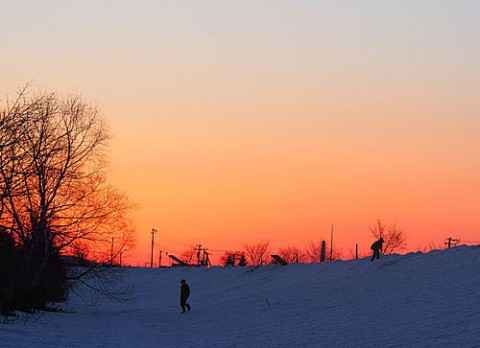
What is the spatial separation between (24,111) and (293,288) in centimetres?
2121

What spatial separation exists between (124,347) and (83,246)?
61.6ft

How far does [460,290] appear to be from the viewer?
27938 millimetres

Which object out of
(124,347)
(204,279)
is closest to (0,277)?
(124,347)

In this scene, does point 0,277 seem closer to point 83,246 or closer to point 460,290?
point 83,246

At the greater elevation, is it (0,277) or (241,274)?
(241,274)

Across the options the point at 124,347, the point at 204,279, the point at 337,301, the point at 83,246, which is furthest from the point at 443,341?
the point at 204,279

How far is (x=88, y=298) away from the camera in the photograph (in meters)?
54.0

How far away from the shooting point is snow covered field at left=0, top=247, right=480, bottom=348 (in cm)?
2308

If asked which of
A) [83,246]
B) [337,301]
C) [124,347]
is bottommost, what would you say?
[124,347]

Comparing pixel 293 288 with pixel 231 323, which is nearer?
pixel 231 323

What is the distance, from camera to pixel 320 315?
29578 mm

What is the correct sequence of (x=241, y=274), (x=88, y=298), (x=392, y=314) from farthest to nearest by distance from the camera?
1. (x=241, y=274)
2. (x=88, y=298)
3. (x=392, y=314)

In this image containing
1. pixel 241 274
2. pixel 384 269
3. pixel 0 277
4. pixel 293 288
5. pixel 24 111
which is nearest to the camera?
pixel 24 111

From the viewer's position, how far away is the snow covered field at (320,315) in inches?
909
